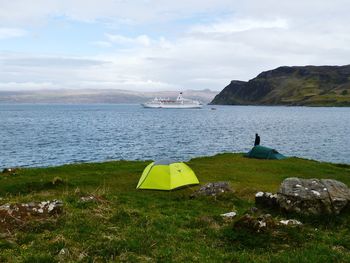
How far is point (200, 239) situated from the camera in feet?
48.5

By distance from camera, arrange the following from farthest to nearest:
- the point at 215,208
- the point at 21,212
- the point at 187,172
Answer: the point at 187,172 < the point at 215,208 < the point at 21,212

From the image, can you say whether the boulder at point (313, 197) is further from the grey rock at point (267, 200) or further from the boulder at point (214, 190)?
the boulder at point (214, 190)

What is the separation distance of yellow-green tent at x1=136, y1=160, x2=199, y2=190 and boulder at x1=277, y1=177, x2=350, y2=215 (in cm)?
963

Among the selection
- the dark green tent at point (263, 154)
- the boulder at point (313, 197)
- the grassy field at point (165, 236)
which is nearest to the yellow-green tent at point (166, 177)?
the grassy field at point (165, 236)

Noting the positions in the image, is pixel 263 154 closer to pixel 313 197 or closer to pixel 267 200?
pixel 267 200

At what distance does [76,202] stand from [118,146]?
6102cm

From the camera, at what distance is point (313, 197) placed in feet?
60.5

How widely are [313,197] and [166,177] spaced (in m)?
11.8

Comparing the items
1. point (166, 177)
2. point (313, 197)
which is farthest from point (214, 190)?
point (313, 197)

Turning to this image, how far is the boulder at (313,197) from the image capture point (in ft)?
59.9

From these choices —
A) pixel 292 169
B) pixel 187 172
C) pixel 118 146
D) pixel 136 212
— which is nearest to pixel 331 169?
pixel 292 169

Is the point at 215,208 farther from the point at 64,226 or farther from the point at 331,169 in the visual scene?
the point at 331,169

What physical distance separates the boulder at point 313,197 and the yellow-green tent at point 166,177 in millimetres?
9634

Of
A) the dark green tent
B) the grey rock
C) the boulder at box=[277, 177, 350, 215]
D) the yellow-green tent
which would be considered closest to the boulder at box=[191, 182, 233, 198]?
the yellow-green tent
